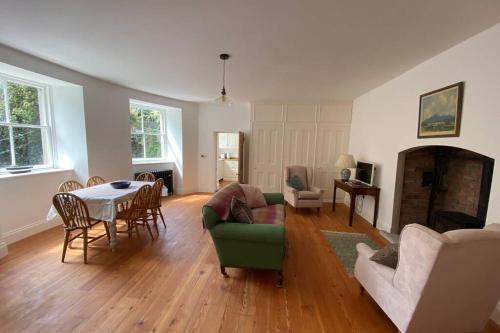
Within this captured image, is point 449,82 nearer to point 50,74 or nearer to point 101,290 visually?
point 101,290

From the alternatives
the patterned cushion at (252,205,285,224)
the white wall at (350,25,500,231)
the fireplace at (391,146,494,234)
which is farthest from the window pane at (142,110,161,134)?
the fireplace at (391,146,494,234)

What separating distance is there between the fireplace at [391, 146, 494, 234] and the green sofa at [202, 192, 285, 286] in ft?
7.79

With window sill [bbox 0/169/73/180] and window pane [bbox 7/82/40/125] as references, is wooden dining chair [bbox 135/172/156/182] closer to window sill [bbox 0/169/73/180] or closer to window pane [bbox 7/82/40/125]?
window sill [bbox 0/169/73/180]

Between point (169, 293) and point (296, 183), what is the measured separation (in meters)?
3.28

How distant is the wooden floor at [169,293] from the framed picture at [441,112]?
6.30 ft

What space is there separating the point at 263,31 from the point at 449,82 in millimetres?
2204

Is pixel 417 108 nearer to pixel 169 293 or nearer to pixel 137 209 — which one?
pixel 169 293

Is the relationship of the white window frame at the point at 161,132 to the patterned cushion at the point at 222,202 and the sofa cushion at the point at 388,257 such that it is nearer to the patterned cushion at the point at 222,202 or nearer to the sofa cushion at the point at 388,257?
the patterned cushion at the point at 222,202

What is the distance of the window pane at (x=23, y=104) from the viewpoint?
10.1 feet

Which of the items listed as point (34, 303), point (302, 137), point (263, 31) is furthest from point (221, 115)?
point (34, 303)

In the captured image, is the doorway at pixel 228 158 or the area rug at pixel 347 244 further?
the doorway at pixel 228 158

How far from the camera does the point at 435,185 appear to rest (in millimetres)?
3303

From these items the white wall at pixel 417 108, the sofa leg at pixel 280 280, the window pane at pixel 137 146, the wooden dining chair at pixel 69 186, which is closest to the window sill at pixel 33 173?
the wooden dining chair at pixel 69 186

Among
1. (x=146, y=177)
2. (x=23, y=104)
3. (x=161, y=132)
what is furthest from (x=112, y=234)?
(x=161, y=132)
